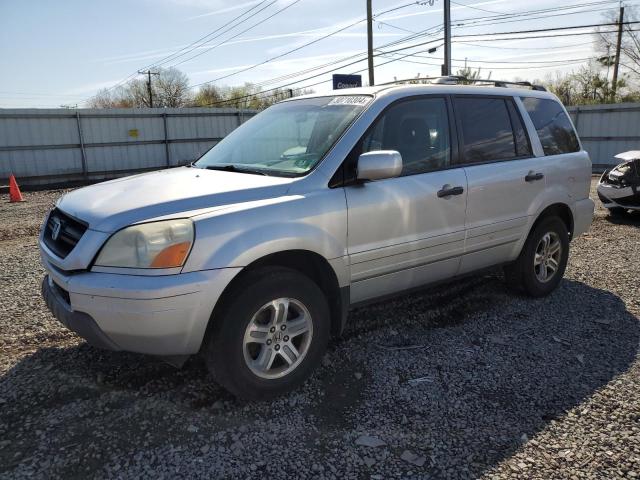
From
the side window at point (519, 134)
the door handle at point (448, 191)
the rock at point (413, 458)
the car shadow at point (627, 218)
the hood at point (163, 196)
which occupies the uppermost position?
the side window at point (519, 134)

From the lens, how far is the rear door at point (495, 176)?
400cm

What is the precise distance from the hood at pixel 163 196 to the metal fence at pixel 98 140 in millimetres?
12744

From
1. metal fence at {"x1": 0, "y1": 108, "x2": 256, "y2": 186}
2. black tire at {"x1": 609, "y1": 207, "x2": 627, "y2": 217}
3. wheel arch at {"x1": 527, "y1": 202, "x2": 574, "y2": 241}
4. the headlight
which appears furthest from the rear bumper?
metal fence at {"x1": 0, "y1": 108, "x2": 256, "y2": 186}

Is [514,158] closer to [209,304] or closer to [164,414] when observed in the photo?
[209,304]

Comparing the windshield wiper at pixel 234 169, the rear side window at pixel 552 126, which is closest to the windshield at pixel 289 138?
the windshield wiper at pixel 234 169

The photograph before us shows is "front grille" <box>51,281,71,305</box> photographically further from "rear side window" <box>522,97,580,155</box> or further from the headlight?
"rear side window" <box>522,97,580,155</box>

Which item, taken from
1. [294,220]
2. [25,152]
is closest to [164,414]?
[294,220]

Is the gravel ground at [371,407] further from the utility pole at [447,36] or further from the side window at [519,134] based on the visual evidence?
the utility pole at [447,36]

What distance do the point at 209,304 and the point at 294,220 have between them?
2.26 feet

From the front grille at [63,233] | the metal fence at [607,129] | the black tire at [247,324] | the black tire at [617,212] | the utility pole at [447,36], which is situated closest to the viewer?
the black tire at [247,324]

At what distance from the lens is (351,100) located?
364 centimetres

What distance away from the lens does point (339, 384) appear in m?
3.27

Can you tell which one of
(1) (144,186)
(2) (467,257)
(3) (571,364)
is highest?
(1) (144,186)

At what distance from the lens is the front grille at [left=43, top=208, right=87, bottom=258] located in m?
2.89
